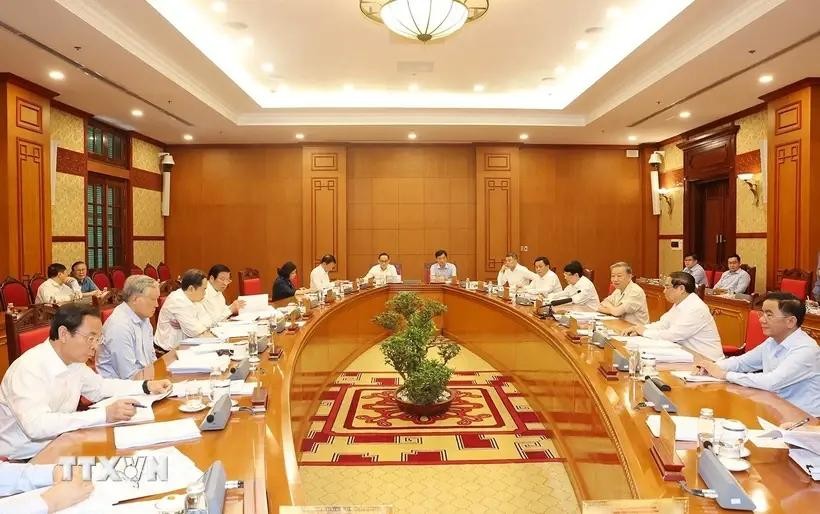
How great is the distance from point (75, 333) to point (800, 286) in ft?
21.2

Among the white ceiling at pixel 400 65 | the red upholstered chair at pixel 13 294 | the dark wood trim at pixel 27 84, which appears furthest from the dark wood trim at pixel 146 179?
the red upholstered chair at pixel 13 294

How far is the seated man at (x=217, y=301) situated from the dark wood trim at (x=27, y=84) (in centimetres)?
324

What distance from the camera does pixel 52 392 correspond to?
1996 millimetres

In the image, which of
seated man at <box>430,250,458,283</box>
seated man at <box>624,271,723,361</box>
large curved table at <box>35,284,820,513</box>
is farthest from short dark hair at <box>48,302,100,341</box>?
seated man at <box>430,250,458,283</box>

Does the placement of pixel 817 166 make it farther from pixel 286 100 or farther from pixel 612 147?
pixel 286 100

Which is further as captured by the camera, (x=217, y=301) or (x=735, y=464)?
(x=217, y=301)

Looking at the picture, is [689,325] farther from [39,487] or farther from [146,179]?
[146,179]

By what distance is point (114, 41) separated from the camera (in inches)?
190

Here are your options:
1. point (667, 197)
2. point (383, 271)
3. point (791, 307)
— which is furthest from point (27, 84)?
point (667, 197)

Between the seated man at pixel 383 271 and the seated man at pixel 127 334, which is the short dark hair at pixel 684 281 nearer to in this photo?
the seated man at pixel 127 334

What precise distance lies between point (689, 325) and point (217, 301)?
11.5 ft

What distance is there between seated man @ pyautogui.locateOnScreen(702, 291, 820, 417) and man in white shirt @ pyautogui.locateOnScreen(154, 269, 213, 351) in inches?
120

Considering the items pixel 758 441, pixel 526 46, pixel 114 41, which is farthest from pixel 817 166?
pixel 114 41

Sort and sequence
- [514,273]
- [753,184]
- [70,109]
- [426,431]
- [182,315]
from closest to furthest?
1. [182,315]
2. [426,431]
3. [70,109]
4. [753,184]
5. [514,273]
